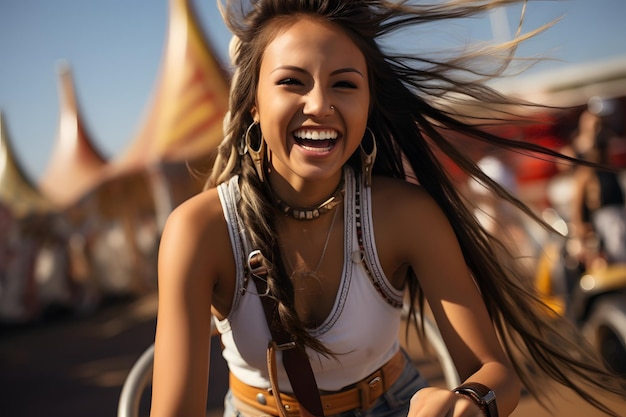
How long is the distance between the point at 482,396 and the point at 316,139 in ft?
2.13

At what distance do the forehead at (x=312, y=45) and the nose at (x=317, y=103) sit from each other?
0.07 meters

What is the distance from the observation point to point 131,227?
989cm

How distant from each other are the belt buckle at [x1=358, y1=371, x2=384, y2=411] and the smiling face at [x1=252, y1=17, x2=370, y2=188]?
52cm

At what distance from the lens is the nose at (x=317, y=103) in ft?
4.52

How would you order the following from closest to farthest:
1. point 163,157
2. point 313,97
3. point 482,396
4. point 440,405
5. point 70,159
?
1. point 440,405
2. point 482,396
3. point 313,97
4. point 163,157
5. point 70,159

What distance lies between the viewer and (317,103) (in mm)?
1375

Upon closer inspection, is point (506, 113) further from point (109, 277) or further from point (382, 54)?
point (109, 277)

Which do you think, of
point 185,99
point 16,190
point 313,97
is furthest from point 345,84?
point 16,190

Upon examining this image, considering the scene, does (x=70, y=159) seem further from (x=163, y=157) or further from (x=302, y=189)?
(x=302, y=189)

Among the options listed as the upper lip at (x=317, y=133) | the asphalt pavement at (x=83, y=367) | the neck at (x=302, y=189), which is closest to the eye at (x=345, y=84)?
the upper lip at (x=317, y=133)

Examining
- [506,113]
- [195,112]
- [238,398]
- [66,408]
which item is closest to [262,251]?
[238,398]

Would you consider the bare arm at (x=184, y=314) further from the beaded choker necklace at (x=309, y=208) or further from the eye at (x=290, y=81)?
the eye at (x=290, y=81)

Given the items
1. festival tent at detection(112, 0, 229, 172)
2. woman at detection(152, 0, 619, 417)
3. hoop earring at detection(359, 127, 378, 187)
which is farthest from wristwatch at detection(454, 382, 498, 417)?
festival tent at detection(112, 0, 229, 172)

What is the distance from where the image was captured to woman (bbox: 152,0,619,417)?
55.2 inches
